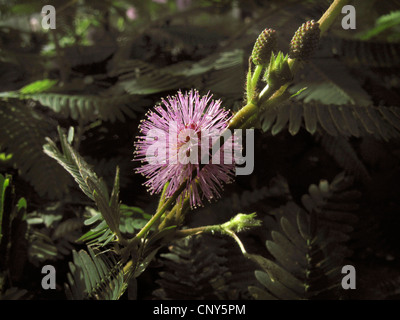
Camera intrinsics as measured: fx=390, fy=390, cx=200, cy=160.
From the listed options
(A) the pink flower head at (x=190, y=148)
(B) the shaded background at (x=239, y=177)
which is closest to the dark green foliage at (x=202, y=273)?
(B) the shaded background at (x=239, y=177)

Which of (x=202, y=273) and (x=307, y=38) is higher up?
(x=307, y=38)

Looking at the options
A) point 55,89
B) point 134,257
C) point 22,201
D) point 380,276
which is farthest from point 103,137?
point 380,276

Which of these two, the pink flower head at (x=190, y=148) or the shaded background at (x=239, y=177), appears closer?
the pink flower head at (x=190, y=148)

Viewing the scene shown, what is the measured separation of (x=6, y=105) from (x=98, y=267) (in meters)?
0.34

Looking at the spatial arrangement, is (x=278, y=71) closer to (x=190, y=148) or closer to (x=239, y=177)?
(x=190, y=148)

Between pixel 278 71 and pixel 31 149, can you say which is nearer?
pixel 278 71

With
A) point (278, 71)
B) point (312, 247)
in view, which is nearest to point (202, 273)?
point (312, 247)

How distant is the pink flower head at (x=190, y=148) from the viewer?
1.18 ft

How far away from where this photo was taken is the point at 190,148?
1.18 feet

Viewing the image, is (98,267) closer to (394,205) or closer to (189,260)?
(189,260)

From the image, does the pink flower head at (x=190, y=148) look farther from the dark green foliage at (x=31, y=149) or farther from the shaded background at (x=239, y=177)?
the dark green foliage at (x=31, y=149)

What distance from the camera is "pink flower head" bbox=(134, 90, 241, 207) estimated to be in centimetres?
36

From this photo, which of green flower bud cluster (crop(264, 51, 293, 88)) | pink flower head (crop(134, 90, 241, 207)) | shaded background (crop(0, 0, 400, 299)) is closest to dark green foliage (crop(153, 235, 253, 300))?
shaded background (crop(0, 0, 400, 299))
